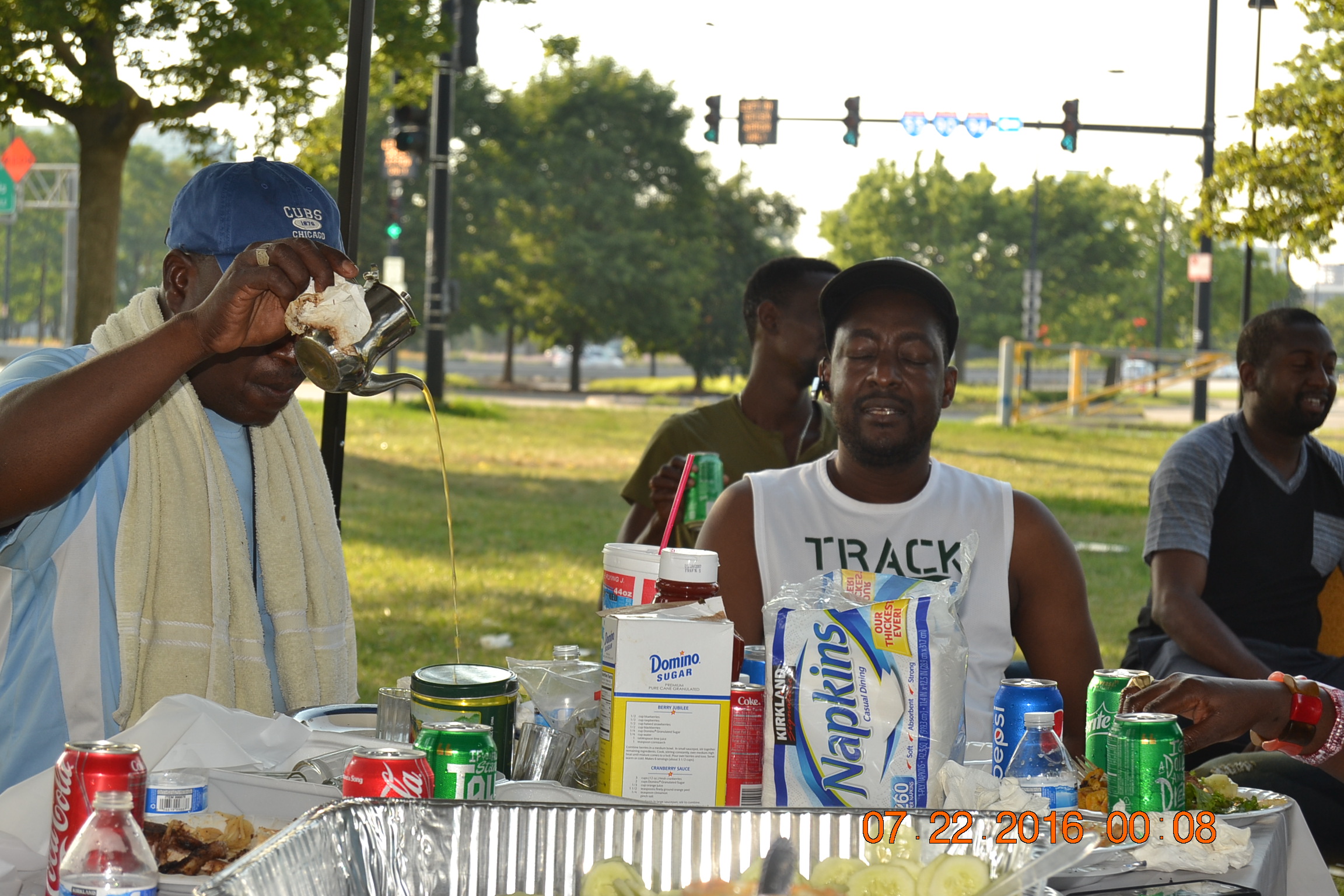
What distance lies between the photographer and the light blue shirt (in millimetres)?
2252

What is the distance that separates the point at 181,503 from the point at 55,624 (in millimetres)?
344

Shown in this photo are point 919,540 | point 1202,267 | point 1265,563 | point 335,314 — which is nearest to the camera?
point 335,314

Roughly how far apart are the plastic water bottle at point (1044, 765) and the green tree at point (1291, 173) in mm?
8939

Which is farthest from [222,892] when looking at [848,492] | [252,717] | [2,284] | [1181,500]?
[2,284]

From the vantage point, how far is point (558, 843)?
154cm

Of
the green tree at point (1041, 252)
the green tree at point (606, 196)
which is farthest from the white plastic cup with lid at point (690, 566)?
the green tree at point (1041, 252)

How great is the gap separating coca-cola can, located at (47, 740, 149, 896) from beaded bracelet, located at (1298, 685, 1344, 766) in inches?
80.1

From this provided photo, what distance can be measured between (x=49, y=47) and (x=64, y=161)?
76.0 m

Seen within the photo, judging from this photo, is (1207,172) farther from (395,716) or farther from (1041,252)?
(1041,252)

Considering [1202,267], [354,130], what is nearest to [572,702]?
[354,130]

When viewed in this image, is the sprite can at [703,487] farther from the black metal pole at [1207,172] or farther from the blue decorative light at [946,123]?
the blue decorative light at [946,123]

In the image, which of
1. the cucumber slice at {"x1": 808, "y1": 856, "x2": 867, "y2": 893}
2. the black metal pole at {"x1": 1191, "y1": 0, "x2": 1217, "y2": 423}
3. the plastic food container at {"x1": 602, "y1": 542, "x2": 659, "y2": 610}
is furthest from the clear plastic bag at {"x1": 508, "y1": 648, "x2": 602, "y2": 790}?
the black metal pole at {"x1": 1191, "y1": 0, "x2": 1217, "y2": 423}

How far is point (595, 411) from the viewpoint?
27.2 m

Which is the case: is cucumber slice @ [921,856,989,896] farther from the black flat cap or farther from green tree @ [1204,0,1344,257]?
green tree @ [1204,0,1344,257]
